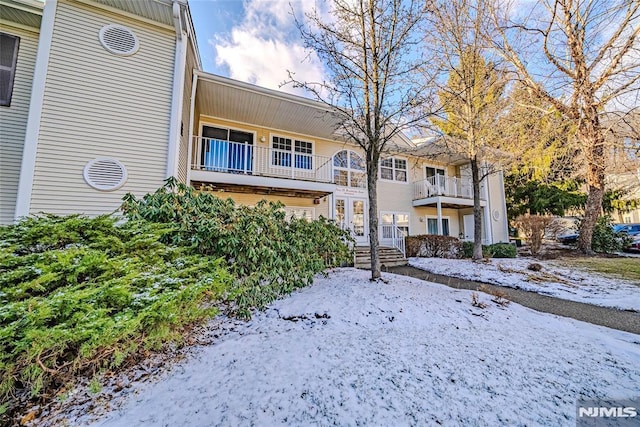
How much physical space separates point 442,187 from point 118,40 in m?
13.8

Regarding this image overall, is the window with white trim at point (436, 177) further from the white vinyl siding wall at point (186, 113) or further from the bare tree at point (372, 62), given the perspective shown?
the white vinyl siding wall at point (186, 113)

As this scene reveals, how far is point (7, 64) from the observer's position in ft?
18.6

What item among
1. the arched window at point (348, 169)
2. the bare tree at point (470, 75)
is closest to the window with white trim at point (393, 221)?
the arched window at point (348, 169)

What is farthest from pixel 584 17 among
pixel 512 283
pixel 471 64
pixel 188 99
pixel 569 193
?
pixel 569 193

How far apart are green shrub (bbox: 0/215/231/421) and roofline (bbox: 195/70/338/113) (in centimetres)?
562

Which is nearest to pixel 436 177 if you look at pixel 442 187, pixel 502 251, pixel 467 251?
pixel 442 187

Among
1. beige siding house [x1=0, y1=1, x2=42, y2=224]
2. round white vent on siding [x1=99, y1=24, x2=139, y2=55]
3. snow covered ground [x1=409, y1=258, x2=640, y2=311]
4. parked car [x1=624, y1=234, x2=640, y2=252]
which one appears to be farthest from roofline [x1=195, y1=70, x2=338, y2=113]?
parked car [x1=624, y1=234, x2=640, y2=252]

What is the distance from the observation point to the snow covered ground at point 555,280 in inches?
205

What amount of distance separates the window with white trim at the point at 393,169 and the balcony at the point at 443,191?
93cm

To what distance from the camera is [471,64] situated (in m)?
8.91

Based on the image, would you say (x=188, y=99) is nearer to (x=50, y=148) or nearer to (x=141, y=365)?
(x=50, y=148)

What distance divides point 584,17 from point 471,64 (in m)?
3.14

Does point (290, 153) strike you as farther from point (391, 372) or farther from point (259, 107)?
point (391, 372)

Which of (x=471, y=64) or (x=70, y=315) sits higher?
(x=471, y=64)
